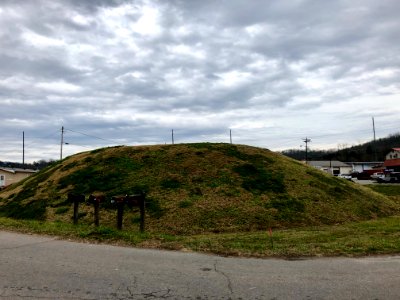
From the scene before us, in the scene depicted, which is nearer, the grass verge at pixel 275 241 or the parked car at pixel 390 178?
the grass verge at pixel 275 241

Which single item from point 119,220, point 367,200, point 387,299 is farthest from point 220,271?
point 367,200

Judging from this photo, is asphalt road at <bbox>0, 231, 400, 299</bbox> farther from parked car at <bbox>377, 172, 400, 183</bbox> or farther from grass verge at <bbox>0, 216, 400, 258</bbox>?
parked car at <bbox>377, 172, 400, 183</bbox>

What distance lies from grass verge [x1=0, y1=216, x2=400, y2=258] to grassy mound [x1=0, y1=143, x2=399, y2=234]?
2.61 metres

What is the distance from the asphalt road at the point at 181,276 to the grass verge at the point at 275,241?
25.3 inches

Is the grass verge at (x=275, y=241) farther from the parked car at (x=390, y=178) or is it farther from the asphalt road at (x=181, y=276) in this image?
the parked car at (x=390, y=178)

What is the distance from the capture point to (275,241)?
9797 mm

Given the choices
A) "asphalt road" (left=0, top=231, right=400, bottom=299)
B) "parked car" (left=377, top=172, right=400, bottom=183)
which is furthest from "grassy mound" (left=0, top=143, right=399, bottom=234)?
"parked car" (left=377, top=172, right=400, bottom=183)

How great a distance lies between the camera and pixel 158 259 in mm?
7559

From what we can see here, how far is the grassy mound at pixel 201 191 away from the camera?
13.9 meters

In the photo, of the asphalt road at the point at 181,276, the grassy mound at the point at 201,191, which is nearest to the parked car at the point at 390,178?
the grassy mound at the point at 201,191

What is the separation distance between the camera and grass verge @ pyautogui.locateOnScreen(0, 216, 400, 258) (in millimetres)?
8211

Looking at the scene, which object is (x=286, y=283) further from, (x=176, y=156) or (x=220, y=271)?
Result: (x=176, y=156)

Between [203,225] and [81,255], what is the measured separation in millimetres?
5865

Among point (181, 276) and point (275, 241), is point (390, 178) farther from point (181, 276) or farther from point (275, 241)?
point (181, 276)
